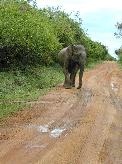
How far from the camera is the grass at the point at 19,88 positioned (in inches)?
588

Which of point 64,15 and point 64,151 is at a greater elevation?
point 64,15

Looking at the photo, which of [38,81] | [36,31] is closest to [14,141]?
[38,81]

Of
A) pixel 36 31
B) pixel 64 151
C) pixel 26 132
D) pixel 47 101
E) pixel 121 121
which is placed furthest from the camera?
pixel 36 31

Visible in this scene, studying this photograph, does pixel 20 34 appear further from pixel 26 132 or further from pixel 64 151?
pixel 64 151

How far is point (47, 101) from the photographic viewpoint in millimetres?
16719

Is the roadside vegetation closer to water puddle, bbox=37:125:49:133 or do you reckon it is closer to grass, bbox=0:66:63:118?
grass, bbox=0:66:63:118

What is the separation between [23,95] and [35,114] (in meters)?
3.87

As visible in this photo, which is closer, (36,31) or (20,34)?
(20,34)

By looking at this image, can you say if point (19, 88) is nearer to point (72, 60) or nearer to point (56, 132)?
point (72, 60)

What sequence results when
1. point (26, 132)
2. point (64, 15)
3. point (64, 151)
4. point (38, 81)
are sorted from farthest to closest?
point (64, 15) < point (38, 81) < point (26, 132) < point (64, 151)

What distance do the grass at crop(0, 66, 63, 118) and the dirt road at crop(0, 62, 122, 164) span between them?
515 millimetres

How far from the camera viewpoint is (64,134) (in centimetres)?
1081

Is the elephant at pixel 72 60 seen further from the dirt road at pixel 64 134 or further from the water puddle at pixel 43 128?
the water puddle at pixel 43 128

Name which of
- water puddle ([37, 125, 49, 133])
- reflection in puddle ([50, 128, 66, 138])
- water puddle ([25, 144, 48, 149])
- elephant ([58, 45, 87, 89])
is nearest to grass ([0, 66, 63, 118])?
elephant ([58, 45, 87, 89])
